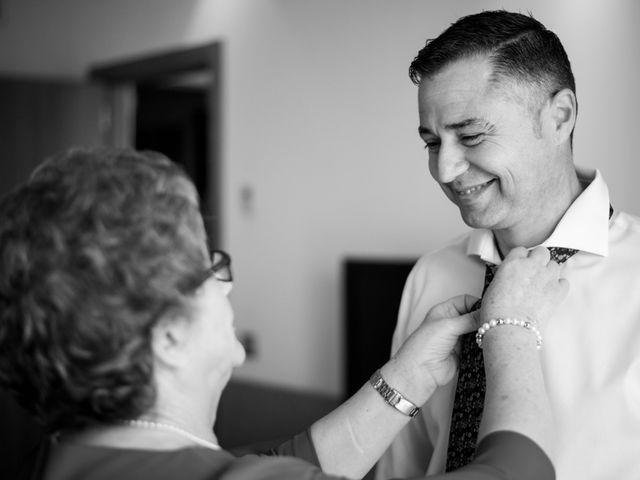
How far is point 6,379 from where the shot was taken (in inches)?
41.3

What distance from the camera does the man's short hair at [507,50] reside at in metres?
1.44

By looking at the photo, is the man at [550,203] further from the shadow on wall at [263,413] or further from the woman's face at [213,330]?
the shadow on wall at [263,413]

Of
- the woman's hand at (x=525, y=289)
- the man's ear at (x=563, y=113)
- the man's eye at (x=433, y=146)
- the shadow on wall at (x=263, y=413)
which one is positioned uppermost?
the man's ear at (x=563, y=113)

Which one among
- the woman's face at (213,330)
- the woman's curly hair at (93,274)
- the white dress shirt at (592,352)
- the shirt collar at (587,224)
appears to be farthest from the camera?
the shirt collar at (587,224)

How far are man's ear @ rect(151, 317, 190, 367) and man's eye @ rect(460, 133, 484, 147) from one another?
681 millimetres

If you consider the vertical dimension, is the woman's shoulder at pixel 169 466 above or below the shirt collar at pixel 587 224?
below

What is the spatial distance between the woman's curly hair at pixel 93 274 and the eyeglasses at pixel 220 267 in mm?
53

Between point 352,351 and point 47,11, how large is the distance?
3648 mm

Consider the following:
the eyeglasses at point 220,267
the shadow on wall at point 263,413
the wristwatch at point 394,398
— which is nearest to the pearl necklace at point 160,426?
the eyeglasses at point 220,267

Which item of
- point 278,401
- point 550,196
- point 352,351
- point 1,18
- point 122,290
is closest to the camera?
point 122,290

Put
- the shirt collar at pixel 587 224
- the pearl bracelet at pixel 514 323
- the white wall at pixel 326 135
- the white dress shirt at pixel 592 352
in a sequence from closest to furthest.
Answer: the pearl bracelet at pixel 514 323, the white dress shirt at pixel 592 352, the shirt collar at pixel 587 224, the white wall at pixel 326 135

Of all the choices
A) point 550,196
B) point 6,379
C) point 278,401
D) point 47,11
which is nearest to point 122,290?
point 6,379

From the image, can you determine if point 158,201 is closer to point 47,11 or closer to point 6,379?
point 6,379

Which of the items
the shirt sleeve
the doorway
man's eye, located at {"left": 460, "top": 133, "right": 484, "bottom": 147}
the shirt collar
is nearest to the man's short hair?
man's eye, located at {"left": 460, "top": 133, "right": 484, "bottom": 147}
